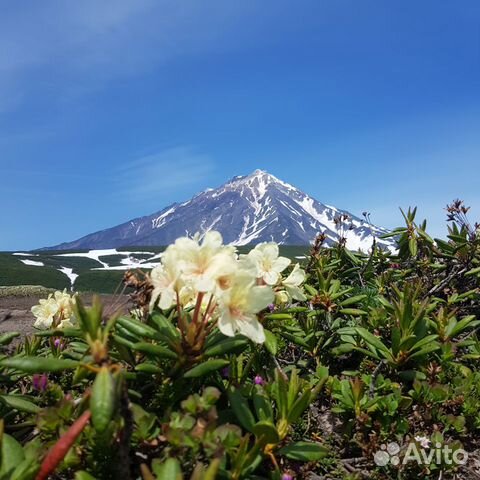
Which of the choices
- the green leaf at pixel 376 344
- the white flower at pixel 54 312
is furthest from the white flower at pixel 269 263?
the white flower at pixel 54 312

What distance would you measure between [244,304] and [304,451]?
73 cm

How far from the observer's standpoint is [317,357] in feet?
11.9

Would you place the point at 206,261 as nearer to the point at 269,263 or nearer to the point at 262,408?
the point at 269,263

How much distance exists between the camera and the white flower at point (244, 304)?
6.47 feet

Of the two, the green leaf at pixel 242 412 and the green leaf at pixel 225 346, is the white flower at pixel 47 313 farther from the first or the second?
the green leaf at pixel 242 412

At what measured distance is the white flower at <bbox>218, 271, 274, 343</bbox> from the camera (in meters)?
1.97

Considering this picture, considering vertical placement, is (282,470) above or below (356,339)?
below

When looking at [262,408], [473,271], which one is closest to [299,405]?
[262,408]

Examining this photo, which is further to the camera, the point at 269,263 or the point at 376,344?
the point at 376,344

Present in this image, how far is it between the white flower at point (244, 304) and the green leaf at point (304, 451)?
1.72 ft

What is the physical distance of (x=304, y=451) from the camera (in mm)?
2023

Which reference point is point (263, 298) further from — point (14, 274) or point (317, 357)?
point (14, 274)

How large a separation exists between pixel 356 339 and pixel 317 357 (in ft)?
1.16

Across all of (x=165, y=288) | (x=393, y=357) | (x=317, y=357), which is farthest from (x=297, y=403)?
(x=317, y=357)
